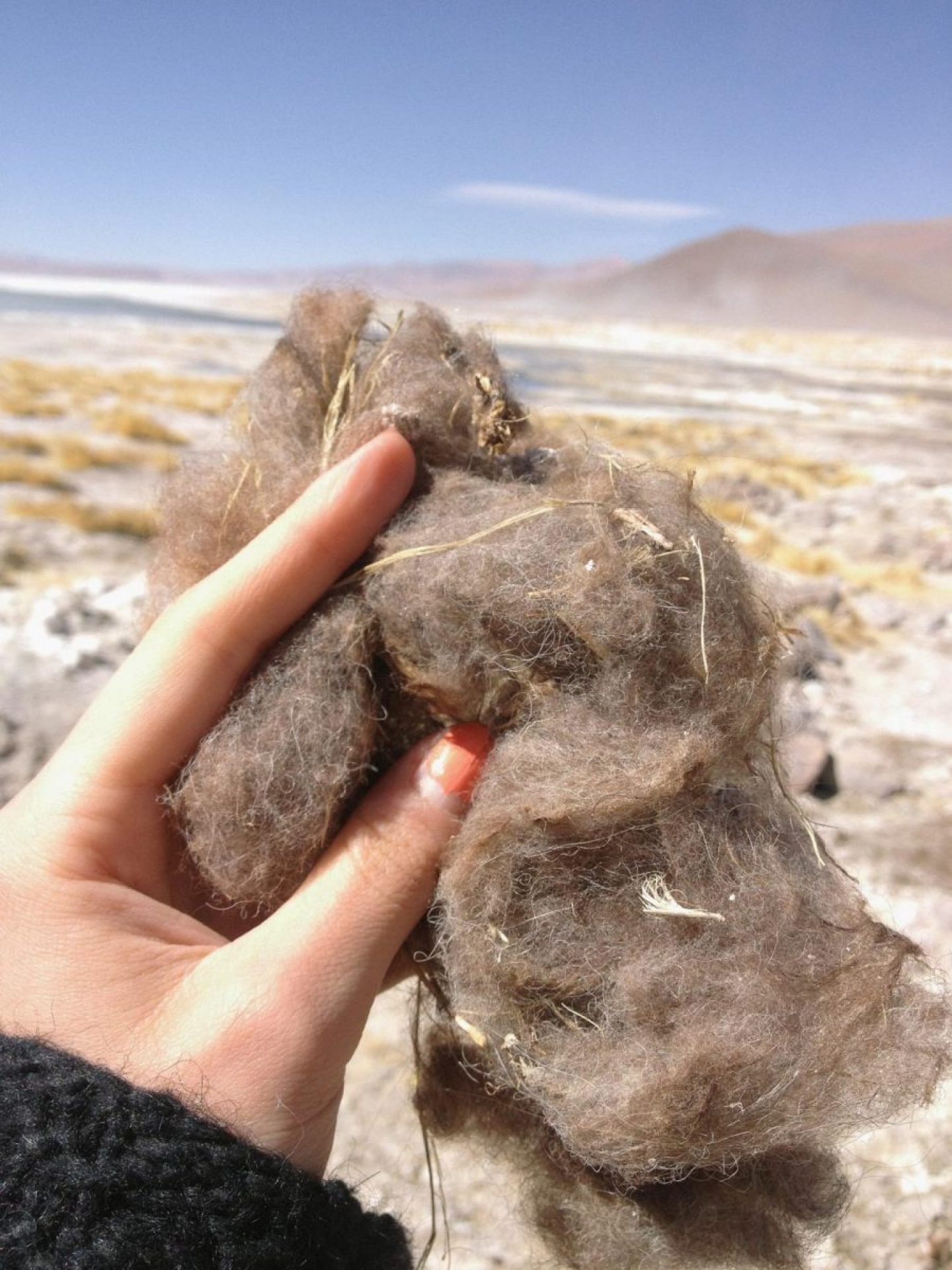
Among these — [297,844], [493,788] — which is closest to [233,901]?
[297,844]

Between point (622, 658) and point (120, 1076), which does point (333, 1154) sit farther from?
point (622, 658)

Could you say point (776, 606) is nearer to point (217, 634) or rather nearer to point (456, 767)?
point (456, 767)

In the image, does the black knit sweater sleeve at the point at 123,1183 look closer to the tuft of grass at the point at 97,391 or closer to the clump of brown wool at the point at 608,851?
the clump of brown wool at the point at 608,851

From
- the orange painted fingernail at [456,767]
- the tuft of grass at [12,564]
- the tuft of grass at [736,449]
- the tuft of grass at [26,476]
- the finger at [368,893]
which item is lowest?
the tuft of grass at [736,449]

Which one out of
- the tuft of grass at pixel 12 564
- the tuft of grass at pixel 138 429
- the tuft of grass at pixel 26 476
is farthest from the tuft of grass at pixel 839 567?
the tuft of grass at pixel 138 429

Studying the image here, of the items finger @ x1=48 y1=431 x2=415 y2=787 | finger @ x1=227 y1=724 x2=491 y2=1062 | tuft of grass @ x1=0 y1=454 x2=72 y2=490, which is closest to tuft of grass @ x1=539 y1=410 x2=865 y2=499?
tuft of grass @ x1=0 y1=454 x2=72 y2=490
